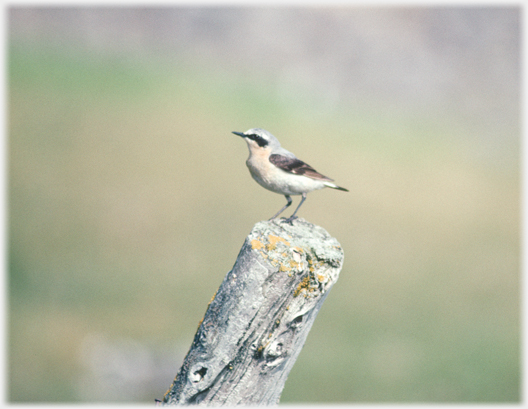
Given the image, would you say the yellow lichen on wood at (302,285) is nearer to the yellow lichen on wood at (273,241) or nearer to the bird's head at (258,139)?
the yellow lichen on wood at (273,241)

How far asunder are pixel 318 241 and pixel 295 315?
0.62 metres

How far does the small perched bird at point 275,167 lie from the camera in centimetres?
413

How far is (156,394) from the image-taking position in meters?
7.55

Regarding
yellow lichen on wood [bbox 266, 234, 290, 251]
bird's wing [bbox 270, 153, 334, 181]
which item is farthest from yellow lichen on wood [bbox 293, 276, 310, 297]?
bird's wing [bbox 270, 153, 334, 181]

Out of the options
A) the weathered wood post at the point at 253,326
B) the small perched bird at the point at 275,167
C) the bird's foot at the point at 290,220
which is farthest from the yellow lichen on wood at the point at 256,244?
the small perched bird at the point at 275,167

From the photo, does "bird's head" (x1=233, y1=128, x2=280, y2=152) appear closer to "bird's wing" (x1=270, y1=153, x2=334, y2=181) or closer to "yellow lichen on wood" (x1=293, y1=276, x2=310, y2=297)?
"bird's wing" (x1=270, y1=153, x2=334, y2=181)

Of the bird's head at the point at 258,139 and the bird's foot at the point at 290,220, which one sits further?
the bird's head at the point at 258,139

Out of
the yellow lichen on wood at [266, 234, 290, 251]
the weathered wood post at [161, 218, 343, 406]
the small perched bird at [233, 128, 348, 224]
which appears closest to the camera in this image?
the weathered wood post at [161, 218, 343, 406]

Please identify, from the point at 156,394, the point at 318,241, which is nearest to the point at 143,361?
the point at 156,394

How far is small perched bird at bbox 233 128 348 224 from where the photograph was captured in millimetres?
4133

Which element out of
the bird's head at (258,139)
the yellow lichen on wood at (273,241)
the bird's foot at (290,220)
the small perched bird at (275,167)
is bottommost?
the bird's foot at (290,220)

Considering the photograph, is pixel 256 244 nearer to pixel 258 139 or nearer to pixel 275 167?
pixel 275 167

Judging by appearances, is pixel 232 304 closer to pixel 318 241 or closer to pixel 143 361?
pixel 318 241

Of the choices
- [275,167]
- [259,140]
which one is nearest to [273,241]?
→ [275,167]
